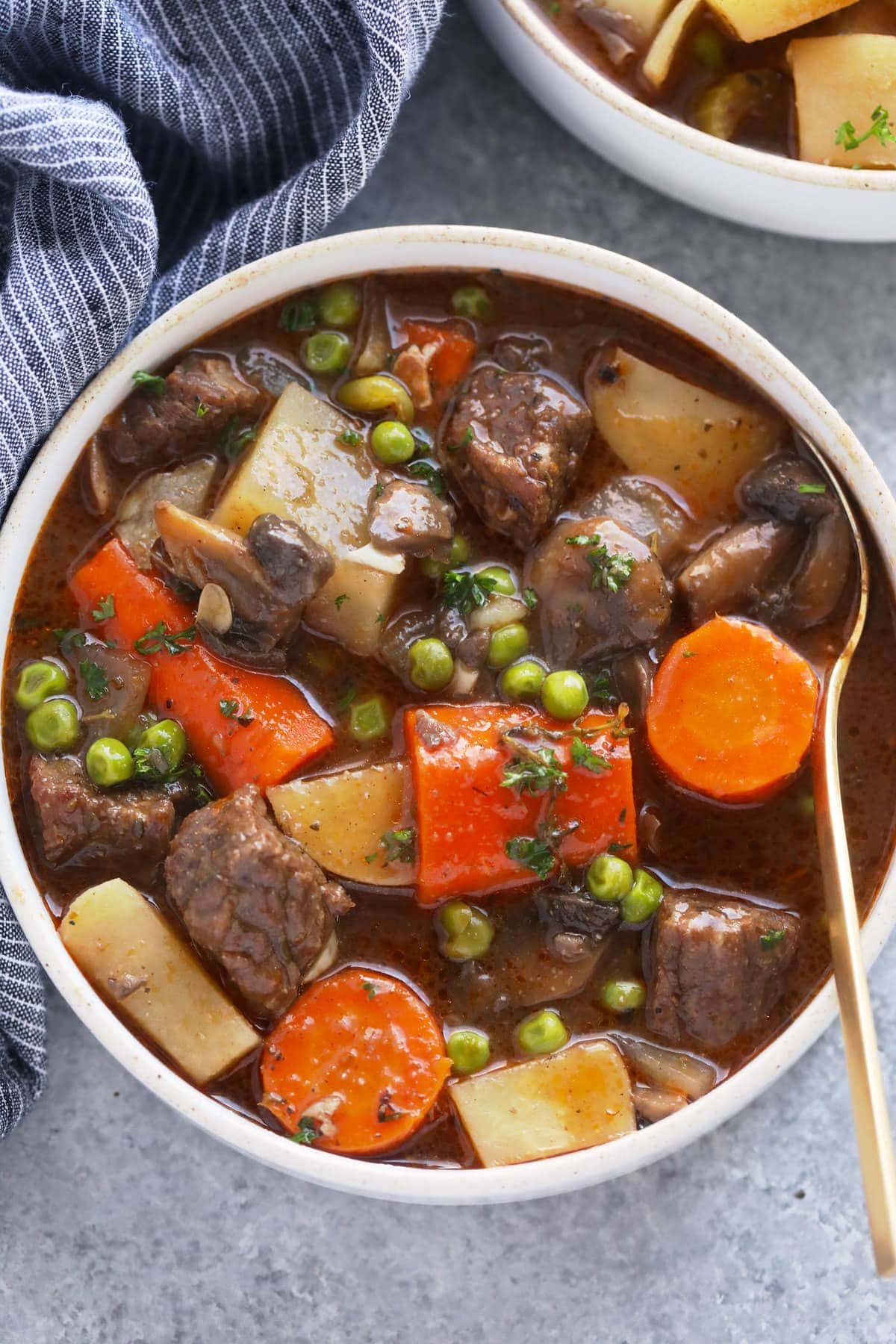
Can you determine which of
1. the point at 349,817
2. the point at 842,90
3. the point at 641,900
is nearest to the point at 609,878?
the point at 641,900

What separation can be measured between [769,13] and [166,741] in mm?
2256

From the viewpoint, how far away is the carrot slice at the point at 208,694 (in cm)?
307

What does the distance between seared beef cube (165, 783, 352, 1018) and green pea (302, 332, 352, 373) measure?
3.32 feet

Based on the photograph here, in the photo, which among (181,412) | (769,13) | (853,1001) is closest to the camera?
(853,1001)

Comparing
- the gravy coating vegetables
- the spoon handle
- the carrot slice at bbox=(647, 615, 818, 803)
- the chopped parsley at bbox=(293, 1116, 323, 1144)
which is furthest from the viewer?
the gravy coating vegetables

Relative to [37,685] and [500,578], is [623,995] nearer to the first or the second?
[500,578]

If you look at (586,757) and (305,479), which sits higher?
(305,479)

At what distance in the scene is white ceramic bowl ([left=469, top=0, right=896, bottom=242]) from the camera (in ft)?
10.4

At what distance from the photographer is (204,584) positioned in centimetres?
302

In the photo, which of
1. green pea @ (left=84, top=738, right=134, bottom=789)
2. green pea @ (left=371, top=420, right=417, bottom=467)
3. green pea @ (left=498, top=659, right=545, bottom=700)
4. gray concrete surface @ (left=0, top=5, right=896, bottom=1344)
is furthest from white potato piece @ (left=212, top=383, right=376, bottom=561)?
gray concrete surface @ (left=0, top=5, right=896, bottom=1344)

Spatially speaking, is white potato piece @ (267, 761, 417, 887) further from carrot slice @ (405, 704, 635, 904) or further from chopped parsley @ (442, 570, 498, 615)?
chopped parsley @ (442, 570, 498, 615)

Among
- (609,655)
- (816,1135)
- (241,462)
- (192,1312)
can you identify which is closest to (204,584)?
(241,462)

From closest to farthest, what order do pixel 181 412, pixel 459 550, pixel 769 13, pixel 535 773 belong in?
pixel 535 773 < pixel 181 412 < pixel 459 550 < pixel 769 13

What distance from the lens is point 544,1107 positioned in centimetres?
300
